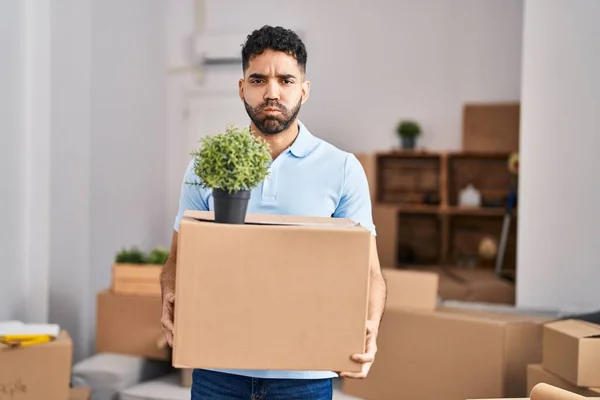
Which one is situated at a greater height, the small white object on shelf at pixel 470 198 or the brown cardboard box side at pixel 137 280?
the small white object on shelf at pixel 470 198

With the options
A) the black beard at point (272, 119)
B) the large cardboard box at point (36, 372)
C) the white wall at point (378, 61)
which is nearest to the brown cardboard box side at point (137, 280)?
the large cardboard box at point (36, 372)

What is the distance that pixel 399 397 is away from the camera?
2.90 metres

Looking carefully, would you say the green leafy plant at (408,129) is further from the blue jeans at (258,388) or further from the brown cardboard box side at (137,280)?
the blue jeans at (258,388)

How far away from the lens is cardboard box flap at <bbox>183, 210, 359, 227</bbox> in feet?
4.33

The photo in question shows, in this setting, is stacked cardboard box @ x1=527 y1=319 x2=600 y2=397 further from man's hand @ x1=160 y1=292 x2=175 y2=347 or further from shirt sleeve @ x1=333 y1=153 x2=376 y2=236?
man's hand @ x1=160 y1=292 x2=175 y2=347

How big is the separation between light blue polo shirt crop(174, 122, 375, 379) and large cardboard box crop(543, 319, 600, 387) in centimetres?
96

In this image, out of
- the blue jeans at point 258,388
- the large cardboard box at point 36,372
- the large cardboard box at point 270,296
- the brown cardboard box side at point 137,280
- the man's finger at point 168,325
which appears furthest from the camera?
the brown cardboard box side at point 137,280

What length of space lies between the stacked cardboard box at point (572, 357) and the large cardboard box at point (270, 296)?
117 cm

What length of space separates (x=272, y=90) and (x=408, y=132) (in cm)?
424

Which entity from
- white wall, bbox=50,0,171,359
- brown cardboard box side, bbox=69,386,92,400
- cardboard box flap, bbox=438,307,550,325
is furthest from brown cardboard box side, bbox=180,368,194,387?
cardboard box flap, bbox=438,307,550,325

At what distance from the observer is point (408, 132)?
5.60m

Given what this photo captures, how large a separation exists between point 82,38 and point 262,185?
253 centimetres

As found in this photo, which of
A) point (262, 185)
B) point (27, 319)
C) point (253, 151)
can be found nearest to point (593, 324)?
point (262, 185)

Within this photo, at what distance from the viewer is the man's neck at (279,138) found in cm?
156
